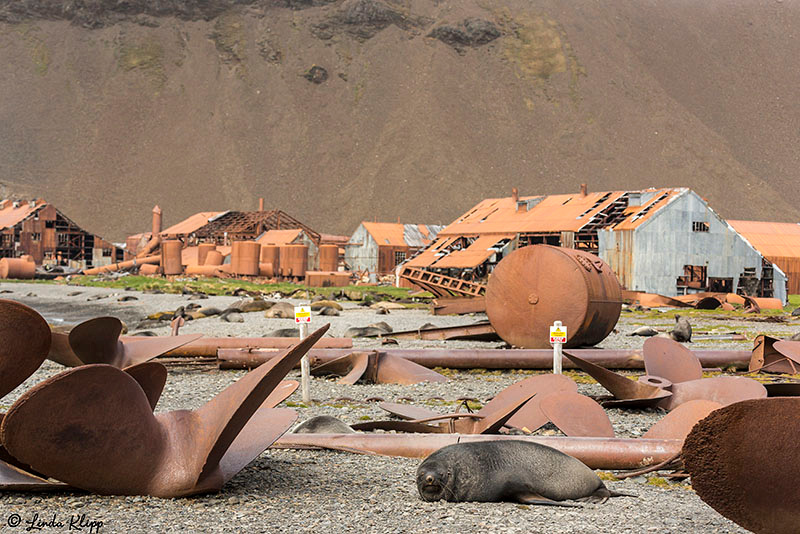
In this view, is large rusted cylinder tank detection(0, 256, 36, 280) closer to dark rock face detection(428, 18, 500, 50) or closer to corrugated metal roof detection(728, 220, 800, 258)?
corrugated metal roof detection(728, 220, 800, 258)

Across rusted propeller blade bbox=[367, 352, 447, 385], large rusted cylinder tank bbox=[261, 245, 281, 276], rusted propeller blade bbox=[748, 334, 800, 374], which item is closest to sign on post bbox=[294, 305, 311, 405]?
rusted propeller blade bbox=[367, 352, 447, 385]

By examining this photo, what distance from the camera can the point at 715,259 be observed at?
116 feet

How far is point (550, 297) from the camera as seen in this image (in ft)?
43.6

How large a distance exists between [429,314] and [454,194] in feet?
241

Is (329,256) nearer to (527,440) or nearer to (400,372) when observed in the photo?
(400,372)

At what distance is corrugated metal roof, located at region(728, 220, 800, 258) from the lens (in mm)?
46812

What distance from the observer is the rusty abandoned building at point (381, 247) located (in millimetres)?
58062

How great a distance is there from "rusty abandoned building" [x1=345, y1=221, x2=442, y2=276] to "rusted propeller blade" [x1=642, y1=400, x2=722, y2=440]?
163ft

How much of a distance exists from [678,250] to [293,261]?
895 inches

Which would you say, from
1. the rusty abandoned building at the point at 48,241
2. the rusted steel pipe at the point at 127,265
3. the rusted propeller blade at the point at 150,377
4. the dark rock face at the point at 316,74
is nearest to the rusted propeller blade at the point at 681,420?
the rusted propeller blade at the point at 150,377

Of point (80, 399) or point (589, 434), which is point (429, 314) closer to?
point (589, 434)

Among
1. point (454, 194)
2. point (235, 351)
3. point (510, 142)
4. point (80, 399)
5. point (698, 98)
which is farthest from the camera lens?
point (698, 98)

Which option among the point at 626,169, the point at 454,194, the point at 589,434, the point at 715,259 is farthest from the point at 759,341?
the point at 626,169

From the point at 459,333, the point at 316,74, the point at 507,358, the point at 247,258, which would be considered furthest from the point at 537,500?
the point at 316,74
